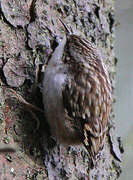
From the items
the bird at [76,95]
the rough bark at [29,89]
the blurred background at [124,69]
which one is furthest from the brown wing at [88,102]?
the blurred background at [124,69]

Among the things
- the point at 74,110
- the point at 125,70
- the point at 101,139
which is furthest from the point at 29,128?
the point at 125,70

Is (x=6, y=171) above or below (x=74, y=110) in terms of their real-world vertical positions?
below

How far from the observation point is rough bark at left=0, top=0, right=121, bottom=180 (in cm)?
177

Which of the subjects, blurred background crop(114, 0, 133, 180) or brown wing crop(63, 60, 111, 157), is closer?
brown wing crop(63, 60, 111, 157)

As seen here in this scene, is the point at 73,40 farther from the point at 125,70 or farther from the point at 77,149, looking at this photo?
the point at 125,70

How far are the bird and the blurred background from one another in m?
1.88

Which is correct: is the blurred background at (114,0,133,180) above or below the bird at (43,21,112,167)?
above

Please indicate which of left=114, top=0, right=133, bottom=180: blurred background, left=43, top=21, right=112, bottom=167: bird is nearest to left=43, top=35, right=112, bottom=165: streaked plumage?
left=43, top=21, right=112, bottom=167: bird

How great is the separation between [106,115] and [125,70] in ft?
6.82

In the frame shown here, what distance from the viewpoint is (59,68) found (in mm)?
1843

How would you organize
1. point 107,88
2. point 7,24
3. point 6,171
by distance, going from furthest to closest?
point 107,88 < point 7,24 < point 6,171

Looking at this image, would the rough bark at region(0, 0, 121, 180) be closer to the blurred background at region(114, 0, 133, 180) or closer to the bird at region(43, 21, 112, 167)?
the bird at region(43, 21, 112, 167)

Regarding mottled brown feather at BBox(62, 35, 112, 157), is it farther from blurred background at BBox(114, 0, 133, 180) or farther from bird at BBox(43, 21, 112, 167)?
blurred background at BBox(114, 0, 133, 180)

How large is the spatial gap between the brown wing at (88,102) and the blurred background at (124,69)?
73.6 inches
